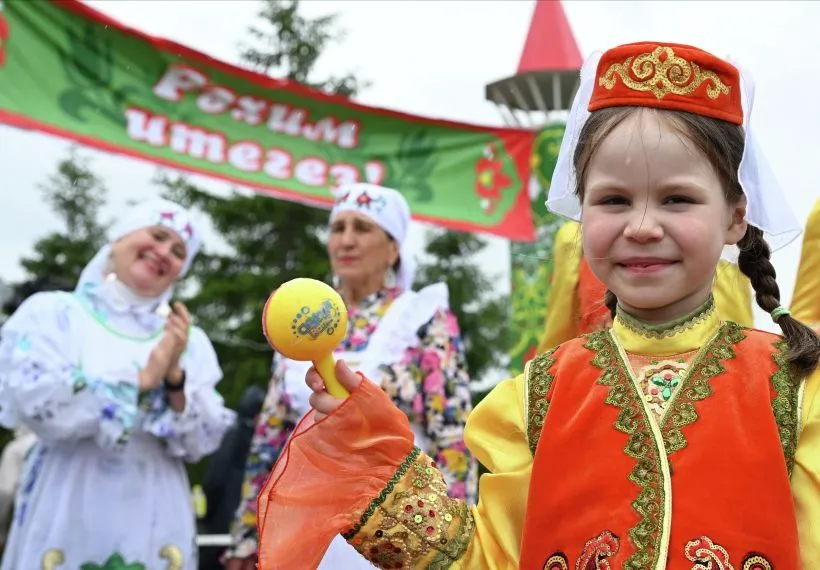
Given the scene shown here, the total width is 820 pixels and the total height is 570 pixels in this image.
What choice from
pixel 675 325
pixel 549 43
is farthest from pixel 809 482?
pixel 549 43

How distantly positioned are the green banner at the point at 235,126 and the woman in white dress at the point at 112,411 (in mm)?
1478

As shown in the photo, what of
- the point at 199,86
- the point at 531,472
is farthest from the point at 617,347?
the point at 199,86

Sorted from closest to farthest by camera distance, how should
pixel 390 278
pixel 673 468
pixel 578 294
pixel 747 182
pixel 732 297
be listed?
pixel 673 468 → pixel 747 182 → pixel 732 297 → pixel 578 294 → pixel 390 278

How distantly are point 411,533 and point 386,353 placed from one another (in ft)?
6.67

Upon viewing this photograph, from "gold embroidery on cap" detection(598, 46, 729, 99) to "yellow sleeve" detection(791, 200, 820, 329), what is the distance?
165cm

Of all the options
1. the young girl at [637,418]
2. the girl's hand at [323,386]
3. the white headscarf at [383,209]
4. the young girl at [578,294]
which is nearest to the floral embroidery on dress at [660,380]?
the young girl at [637,418]

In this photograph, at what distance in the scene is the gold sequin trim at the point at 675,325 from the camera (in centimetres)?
179

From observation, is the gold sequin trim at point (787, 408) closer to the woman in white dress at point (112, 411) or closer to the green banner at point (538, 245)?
the woman in white dress at point (112, 411)

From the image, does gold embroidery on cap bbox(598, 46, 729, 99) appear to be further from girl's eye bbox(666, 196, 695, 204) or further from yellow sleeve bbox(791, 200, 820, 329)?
yellow sleeve bbox(791, 200, 820, 329)

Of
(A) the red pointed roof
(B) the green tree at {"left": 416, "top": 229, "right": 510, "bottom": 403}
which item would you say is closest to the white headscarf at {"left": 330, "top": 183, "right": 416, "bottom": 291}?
(A) the red pointed roof

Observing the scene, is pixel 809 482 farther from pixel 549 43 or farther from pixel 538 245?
pixel 549 43

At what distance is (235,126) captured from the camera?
6711mm

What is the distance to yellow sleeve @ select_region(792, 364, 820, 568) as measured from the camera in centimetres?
158

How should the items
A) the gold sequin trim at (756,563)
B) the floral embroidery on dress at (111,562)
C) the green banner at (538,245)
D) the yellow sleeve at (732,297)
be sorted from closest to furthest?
1. the gold sequin trim at (756,563)
2. the yellow sleeve at (732,297)
3. the floral embroidery on dress at (111,562)
4. the green banner at (538,245)
